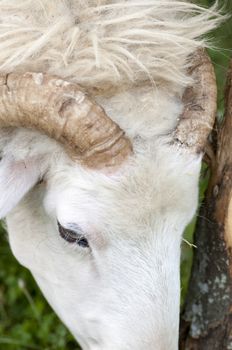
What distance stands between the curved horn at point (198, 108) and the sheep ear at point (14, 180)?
66 cm

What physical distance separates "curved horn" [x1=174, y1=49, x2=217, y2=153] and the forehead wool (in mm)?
63

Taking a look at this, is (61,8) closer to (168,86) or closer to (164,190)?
(168,86)

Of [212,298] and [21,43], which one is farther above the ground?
[21,43]

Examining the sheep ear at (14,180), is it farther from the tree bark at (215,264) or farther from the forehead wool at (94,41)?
the tree bark at (215,264)

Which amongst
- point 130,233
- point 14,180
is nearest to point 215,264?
point 130,233

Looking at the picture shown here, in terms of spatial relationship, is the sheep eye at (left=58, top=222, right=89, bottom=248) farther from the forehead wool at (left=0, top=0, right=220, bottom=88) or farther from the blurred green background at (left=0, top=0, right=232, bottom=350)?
the blurred green background at (left=0, top=0, right=232, bottom=350)

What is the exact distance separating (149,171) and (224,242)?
0.75 metres

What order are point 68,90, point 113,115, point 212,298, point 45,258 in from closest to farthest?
point 68,90 → point 113,115 → point 45,258 → point 212,298

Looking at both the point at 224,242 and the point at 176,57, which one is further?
the point at 224,242

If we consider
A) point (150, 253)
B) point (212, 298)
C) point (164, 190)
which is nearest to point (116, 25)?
point (164, 190)

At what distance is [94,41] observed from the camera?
11.2ft

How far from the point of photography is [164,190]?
3363 millimetres

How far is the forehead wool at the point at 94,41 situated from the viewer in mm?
3447

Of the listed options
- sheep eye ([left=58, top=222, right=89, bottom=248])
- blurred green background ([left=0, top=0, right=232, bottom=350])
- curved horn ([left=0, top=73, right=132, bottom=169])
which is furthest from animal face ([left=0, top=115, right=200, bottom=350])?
blurred green background ([left=0, top=0, right=232, bottom=350])
